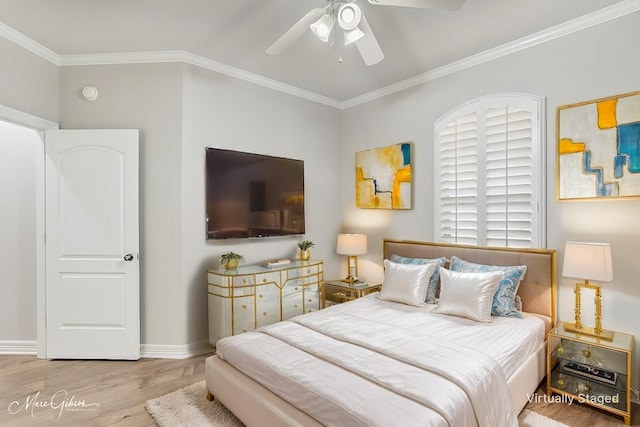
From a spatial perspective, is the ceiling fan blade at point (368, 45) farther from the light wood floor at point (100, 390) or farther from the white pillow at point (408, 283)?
the light wood floor at point (100, 390)

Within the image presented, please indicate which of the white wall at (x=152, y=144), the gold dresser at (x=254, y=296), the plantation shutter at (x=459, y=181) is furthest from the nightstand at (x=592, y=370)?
the white wall at (x=152, y=144)

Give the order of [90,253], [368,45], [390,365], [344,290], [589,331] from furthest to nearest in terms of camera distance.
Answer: [344,290] → [90,253] → [589,331] → [368,45] → [390,365]

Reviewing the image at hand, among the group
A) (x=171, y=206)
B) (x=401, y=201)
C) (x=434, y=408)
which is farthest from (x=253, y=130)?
(x=434, y=408)

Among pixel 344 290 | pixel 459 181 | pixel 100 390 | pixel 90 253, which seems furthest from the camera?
pixel 344 290

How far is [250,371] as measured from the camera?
2.09 metres

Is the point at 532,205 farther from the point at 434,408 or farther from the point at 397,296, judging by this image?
the point at 434,408

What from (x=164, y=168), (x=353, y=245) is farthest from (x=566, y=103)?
(x=164, y=168)

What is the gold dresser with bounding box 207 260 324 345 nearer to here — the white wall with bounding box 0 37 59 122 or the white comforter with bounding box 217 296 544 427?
the white comforter with bounding box 217 296 544 427

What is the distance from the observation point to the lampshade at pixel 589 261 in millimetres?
2318

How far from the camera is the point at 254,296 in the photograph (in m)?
3.31

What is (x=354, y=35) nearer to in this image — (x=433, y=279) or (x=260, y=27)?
(x=260, y=27)

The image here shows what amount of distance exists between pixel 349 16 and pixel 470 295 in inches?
84.4

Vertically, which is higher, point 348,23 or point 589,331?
point 348,23

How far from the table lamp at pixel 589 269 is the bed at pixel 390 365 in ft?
0.73
